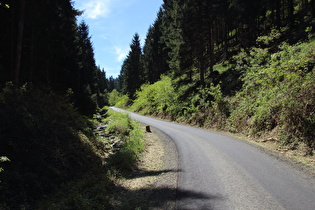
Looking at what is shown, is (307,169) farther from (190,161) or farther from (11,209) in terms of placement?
(11,209)

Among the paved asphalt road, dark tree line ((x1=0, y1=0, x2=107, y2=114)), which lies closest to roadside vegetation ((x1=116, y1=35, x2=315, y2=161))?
the paved asphalt road

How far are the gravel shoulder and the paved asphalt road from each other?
0.30m

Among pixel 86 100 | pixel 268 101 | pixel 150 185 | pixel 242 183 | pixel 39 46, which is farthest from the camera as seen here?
pixel 86 100

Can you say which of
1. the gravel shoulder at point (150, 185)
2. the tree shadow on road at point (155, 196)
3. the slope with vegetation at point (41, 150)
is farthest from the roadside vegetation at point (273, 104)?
the slope with vegetation at point (41, 150)

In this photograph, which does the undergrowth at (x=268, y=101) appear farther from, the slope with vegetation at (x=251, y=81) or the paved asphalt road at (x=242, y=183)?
the paved asphalt road at (x=242, y=183)

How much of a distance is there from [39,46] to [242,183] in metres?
15.9

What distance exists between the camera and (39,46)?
1495 centimetres

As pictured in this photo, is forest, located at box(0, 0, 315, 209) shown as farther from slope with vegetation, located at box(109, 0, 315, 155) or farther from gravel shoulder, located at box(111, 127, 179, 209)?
gravel shoulder, located at box(111, 127, 179, 209)

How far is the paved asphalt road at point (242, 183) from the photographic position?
14.9ft

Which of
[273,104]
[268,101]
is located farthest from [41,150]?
[268,101]

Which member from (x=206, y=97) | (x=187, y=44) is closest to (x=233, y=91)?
(x=206, y=97)

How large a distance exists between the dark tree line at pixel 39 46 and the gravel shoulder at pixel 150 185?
8083 millimetres

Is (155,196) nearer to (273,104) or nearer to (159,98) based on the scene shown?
(273,104)

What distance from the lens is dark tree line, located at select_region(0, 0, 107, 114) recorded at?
11852 millimetres
